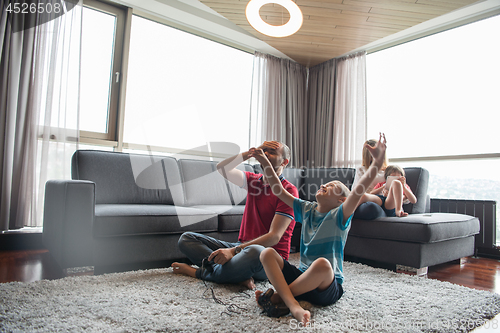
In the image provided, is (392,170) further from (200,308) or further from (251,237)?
(200,308)

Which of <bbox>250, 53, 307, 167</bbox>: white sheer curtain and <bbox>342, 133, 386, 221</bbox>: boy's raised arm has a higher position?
<bbox>250, 53, 307, 167</bbox>: white sheer curtain

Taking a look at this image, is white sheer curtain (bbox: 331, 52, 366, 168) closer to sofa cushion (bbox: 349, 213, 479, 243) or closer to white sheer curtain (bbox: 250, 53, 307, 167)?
white sheer curtain (bbox: 250, 53, 307, 167)

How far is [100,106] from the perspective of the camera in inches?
138

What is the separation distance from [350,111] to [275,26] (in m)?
2.14

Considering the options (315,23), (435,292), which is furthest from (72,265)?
(315,23)

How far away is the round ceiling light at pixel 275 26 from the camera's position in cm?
265

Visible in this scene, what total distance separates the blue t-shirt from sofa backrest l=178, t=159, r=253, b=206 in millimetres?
1594

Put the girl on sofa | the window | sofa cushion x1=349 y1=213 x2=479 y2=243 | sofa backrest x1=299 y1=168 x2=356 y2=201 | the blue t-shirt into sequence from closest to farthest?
the blue t-shirt < sofa cushion x1=349 y1=213 x2=479 y2=243 < the girl on sofa < sofa backrest x1=299 y1=168 x2=356 y2=201 < the window

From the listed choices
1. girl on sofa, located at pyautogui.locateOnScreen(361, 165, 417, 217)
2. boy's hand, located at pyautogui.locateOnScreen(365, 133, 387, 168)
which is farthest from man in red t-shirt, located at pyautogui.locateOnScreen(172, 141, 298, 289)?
→ girl on sofa, located at pyautogui.locateOnScreen(361, 165, 417, 217)

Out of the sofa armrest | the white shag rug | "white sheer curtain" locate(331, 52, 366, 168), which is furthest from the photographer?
"white sheer curtain" locate(331, 52, 366, 168)

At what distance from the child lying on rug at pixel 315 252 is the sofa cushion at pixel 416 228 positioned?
3.14ft

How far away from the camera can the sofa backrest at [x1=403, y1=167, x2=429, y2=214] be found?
2695 mm

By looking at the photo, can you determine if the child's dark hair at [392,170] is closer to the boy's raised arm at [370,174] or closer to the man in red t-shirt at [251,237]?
the man in red t-shirt at [251,237]

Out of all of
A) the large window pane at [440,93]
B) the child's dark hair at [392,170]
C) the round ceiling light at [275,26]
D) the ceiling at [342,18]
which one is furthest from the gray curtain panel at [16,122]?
the large window pane at [440,93]
